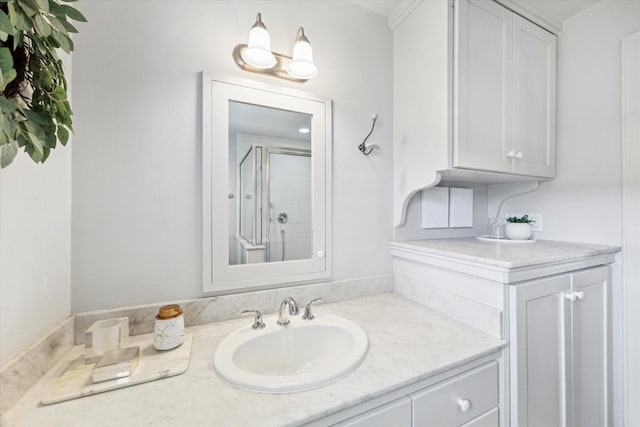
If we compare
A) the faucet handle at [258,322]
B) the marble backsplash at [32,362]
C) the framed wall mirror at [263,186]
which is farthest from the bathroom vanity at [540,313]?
the marble backsplash at [32,362]

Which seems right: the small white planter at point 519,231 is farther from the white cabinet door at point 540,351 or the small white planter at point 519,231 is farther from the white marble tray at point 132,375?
the white marble tray at point 132,375

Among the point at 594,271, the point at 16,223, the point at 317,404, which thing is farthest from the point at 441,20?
the point at 16,223

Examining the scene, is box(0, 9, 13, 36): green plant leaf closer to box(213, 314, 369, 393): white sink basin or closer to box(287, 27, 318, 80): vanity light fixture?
box(213, 314, 369, 393): white sink basin

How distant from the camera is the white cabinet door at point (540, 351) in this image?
971 mm

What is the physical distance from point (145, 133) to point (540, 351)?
70.1 inches

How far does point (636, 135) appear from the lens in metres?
1.26

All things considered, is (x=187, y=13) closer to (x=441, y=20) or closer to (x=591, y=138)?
(x=441, y=20)

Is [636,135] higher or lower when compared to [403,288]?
higher

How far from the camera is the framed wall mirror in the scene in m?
1.10

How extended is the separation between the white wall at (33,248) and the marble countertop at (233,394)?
Answer: 0.54ft

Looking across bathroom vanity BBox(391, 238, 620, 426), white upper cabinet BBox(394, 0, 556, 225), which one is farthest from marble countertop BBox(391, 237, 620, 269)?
white upper cabinet BBox(394, 0, 556, 225)

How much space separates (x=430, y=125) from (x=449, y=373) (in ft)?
3.41

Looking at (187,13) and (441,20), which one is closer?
(187,13)

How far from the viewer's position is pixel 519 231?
1539mm
